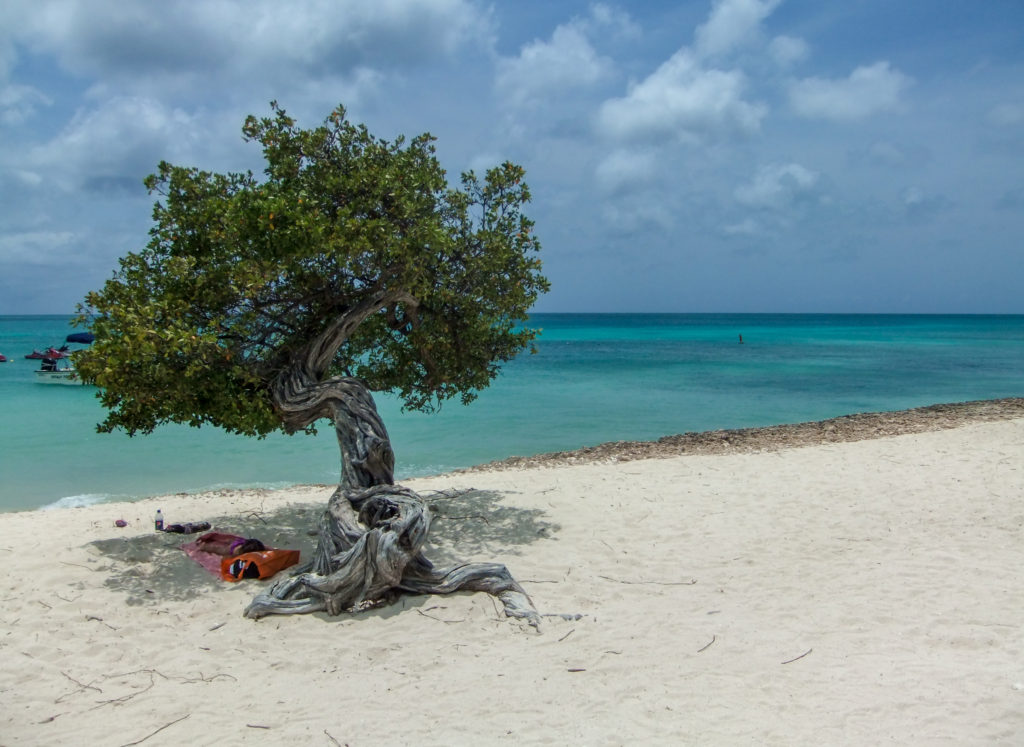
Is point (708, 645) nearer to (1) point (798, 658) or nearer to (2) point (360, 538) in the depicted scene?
(1) point (798, 658)

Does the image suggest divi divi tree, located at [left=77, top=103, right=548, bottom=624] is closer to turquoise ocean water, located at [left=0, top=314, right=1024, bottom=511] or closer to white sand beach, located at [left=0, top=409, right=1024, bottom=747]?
white sand beach, located at [left=0, top=409, right=1024, bottom=747]

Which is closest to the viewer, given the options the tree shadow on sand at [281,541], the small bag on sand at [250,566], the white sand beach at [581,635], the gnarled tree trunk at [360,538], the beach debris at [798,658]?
the white sand beach at [581,635]

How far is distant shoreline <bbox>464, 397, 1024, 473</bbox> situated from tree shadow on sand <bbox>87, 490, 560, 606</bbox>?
366 cm

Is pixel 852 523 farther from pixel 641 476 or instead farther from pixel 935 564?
pixel 641 476

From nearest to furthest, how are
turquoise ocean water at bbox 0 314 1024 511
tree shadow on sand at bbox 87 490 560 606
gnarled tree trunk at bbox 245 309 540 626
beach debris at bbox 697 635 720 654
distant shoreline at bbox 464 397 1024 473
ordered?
beach debris at bbox 697 635 720 654 → gnarled tree trunk at bbox 245 309 540 626 → tree shadow on sand at bbox 87 490 560 606 → distant shoreline at bbox 464 397 1024 473 → turquoise ocean water at bbox 0 314 1024 511

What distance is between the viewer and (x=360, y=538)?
657 centimetres

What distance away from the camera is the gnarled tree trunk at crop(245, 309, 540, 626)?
638cm

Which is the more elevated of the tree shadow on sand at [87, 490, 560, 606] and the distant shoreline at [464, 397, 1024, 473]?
the distant shoreline at [464, 397, 1024, 473]

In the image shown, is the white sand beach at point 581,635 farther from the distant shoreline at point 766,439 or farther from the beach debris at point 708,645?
the distant shoreline at point 766,439

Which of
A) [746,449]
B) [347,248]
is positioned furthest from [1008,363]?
[347,248]

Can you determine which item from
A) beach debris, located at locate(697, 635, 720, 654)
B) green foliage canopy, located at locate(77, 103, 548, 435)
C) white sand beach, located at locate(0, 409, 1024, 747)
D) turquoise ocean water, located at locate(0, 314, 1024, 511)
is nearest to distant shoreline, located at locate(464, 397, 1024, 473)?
turquoise ocean water, located at locate(0, 314, 1024, 511)

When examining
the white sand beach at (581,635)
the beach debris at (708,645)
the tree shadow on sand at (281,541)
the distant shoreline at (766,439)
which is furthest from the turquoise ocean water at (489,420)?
the beach debris at (708,645)

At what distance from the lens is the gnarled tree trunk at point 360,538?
638 cm

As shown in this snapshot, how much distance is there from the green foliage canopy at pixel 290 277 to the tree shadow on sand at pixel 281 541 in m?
1.45
